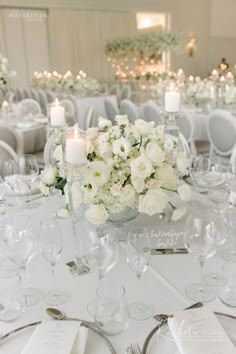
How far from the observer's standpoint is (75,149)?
1.16m

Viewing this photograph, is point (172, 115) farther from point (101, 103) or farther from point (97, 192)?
point (101, 103)

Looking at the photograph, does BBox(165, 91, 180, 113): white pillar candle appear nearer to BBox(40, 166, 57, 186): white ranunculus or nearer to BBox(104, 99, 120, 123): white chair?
BBox(40, 166, 57, 186): white ranunculus

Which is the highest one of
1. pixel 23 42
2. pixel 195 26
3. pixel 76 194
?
pixel 195 26

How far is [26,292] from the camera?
1.09 m

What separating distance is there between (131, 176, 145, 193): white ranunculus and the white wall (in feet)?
35.5

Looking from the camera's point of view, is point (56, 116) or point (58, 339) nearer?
point (58, 339)

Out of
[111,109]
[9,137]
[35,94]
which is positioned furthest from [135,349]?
[35,94]

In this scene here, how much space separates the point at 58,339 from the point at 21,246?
0.35 m

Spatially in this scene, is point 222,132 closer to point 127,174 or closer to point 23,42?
point 127,174

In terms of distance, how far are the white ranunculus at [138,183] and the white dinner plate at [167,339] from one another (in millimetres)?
457

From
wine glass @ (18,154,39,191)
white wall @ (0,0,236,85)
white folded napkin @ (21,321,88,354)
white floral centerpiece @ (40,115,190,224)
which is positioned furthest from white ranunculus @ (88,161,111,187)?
white wall @ (0,0,236,85)

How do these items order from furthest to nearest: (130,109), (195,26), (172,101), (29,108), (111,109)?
(195,26) < (111,109) < (29,108) < (130,109) < (172,101)

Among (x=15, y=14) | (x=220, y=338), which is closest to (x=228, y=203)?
(x=220, y=338)

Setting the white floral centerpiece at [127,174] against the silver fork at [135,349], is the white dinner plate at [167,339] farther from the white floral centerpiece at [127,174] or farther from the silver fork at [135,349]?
the white floral centerpiece at [127,174]
